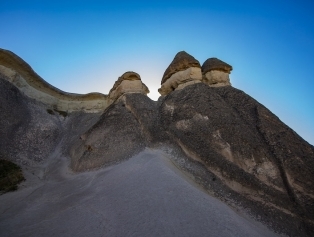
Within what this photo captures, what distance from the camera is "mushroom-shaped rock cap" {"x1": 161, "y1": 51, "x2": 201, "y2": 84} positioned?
18.2 metres

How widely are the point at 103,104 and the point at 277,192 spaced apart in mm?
24056

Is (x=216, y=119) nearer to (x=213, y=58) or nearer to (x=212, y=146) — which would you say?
(x=212, y=146)

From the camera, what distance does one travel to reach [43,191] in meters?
11.1

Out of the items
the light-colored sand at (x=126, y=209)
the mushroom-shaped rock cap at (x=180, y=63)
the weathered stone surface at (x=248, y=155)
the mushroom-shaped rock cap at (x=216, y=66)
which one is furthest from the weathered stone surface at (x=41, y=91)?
the light-colored sand at (x=126, y=209)

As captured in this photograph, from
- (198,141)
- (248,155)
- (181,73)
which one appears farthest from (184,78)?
(248,155)

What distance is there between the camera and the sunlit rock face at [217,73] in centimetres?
1900

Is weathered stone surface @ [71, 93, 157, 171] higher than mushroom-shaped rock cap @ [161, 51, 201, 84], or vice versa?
mushroom-shaped rock cap @ [161, 51, 201, 84]

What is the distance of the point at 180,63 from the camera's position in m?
18.7

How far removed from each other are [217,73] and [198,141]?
9.68 metres

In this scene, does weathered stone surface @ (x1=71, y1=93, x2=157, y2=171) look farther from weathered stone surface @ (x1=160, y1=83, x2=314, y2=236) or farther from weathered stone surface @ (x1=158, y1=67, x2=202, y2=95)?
weathered stone surface @ (x1=158, y1=67, x2=202, y2=95)

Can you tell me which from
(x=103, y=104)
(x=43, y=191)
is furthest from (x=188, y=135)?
(x=103, y=104)

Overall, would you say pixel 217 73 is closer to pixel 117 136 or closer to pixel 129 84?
pixel 129 84

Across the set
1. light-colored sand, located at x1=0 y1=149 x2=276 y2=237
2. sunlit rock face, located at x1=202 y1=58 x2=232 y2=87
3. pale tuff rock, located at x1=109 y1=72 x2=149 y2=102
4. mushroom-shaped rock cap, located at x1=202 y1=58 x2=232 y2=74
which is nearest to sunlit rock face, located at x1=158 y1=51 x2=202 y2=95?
sunlit rock face, located at x1=202 y1=58 x2=232 y2=87

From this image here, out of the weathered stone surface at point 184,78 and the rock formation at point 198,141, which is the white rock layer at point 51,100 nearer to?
the rock formation at point 198,141
